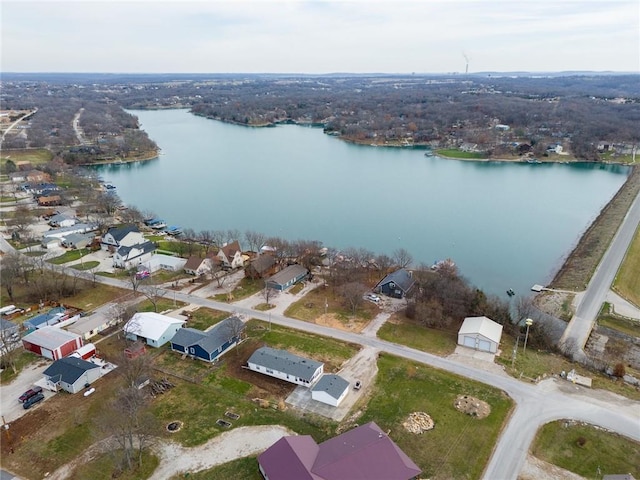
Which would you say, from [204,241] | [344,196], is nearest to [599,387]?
[204,241]

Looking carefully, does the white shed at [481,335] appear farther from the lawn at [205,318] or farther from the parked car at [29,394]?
the parked car at [29,394]

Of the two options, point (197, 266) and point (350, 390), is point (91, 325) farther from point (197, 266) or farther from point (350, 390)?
point (350, 390)

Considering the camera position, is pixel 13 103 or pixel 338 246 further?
pixel 13 103

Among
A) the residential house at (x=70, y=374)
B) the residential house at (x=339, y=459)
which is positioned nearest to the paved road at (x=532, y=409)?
the residential house at (x=339, y=459)

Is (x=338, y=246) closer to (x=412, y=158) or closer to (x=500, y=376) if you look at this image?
(x=500, y=376)

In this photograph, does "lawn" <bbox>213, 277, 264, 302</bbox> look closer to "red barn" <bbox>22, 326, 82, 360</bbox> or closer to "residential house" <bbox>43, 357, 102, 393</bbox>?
"red barn" <bbox>22, 326, 82, 360</bbox>
